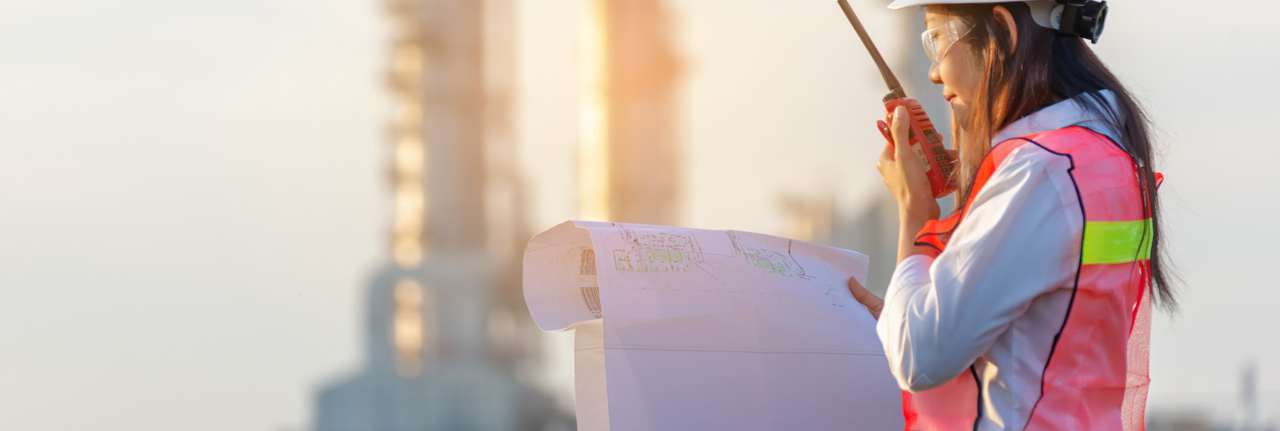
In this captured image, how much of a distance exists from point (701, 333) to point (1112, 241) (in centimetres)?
54

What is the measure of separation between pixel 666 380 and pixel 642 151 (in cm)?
805

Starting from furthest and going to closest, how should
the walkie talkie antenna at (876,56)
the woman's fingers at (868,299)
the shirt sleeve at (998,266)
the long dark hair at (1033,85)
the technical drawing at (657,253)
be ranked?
the woman's fingers at (868,299) → the technical drawing at (657,253) → the walkie talkie antenna at (876,56) → the long dark hair at (1033,85) → the shirt sleeve at (998,266)

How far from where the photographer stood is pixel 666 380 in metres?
1.28

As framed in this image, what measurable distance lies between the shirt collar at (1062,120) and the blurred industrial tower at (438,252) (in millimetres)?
8558

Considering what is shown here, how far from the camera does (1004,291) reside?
917 millimetres

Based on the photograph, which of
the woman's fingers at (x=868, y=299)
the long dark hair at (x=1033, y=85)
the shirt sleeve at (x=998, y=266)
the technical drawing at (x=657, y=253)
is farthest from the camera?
the woman's fingers at (x=868, y=299)

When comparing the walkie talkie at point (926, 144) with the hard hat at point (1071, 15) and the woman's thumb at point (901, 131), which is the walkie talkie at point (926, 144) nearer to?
the woman's thumb at point (901, 131)

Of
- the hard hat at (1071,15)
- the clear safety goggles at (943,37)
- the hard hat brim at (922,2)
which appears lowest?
the clear safety goggles at (943,37)

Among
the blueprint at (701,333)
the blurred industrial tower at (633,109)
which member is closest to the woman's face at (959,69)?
the blueprint at (701,333)

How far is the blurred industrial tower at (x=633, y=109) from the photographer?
30.1 feet

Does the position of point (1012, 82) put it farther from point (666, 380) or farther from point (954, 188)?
point (666, 380)

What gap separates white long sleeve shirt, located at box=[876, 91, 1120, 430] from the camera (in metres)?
0.91

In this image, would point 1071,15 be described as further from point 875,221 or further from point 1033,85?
point 875,221

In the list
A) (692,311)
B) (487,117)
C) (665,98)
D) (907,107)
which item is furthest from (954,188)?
(487,117)
